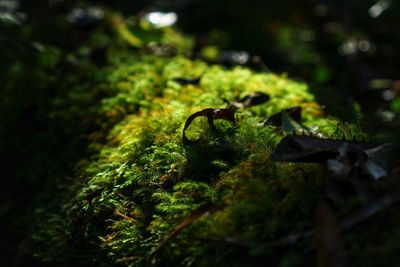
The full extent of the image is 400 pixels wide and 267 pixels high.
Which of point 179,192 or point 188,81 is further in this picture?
point 188,81

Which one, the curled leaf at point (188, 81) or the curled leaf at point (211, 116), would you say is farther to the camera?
the curled leaf at point (188, 81)

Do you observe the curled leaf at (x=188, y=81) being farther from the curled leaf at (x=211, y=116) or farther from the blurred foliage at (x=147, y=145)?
the curled leaf at (x=211, y=116)

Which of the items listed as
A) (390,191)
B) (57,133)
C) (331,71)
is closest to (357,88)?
(331,71)

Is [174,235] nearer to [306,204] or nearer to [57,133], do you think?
[306,204]

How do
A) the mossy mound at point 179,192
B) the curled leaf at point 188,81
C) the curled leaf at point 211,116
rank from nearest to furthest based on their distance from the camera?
the mossy mound at point 179,192
the curled leaf at point 211,116
the curled leaf at point 188,81

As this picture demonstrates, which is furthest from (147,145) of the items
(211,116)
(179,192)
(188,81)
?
(188,81)

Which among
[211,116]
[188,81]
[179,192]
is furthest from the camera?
[188,81]

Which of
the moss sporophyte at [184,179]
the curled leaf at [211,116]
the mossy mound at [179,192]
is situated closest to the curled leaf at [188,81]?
the moss sporophyte at [184,179]

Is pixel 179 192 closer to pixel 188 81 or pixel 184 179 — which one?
pixel 184 179
